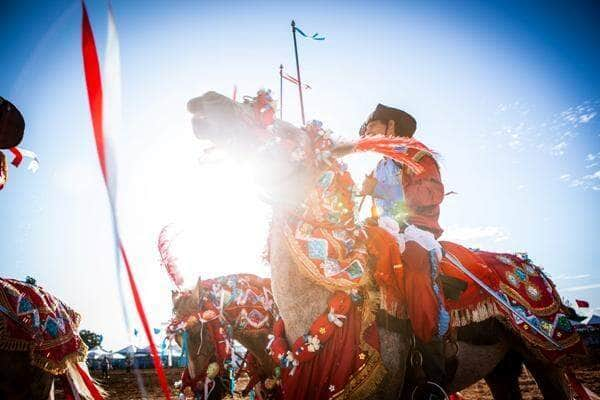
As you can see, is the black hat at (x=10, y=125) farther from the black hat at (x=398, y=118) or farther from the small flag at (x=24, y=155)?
the black hat at (x=398, y=118)

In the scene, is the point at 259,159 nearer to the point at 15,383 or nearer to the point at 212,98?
the point at 212,98

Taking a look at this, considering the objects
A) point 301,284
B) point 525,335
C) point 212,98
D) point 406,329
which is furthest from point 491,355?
point 212,98

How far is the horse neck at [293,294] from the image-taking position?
99.7 inches

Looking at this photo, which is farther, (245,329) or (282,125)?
(245,329)

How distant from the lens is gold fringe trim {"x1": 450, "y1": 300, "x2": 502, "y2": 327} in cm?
340

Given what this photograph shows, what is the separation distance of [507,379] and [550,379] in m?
0.92

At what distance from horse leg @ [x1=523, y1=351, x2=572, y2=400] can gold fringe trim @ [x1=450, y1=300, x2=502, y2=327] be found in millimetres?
1019

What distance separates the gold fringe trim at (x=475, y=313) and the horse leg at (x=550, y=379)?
1.02m

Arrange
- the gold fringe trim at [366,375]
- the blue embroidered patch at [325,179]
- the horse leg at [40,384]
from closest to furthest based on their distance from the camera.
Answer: the gold fringe trim at [366,375], the blue embroidered patch at [325,179], the horse leg at [40,384]

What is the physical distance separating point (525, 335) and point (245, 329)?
418 cm

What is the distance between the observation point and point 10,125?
3.34 meters

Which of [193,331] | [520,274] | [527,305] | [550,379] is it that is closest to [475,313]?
[527,305]

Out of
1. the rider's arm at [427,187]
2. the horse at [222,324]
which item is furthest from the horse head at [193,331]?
the rider's arm at [427,187]

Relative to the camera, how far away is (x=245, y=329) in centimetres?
602
